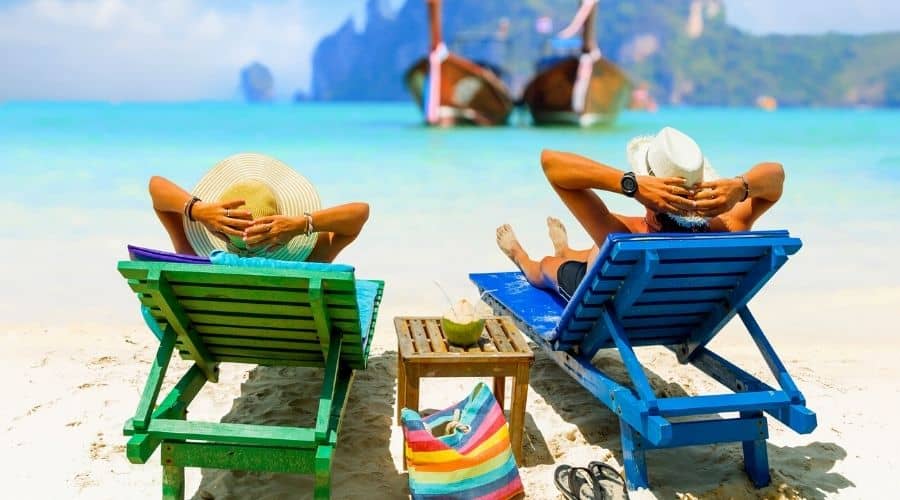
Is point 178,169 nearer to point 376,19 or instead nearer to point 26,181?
point 26,181

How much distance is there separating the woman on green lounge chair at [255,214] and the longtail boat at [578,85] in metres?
31.2

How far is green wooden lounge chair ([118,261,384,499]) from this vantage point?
2617 millimetres

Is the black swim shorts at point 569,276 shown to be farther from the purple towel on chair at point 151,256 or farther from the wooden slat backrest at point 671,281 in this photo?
the purple towel on chair at point 151,256

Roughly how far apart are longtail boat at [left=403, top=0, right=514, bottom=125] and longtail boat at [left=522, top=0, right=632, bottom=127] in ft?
7.87

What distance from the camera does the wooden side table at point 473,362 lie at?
10.2ft

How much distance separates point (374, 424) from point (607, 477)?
3.77ft

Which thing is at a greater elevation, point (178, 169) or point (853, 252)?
point (853, 252)

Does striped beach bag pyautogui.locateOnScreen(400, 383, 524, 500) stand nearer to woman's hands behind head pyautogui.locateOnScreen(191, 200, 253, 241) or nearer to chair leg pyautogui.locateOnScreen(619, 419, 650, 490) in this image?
chair leg pyautogui.locateOnScreen(619, 419, 650, 490)

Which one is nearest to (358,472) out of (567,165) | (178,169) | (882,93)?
(567,165)

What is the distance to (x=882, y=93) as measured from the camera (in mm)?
121000

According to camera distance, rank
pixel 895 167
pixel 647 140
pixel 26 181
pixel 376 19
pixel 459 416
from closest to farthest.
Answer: pixel 459 416 → pixel 647 140 → pixel 26 181 → pixel 895 167 → pixel 376 19

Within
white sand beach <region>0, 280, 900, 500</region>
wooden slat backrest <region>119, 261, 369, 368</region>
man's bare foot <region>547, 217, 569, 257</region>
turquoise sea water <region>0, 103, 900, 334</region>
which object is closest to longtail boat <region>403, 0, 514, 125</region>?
turquoise sea water <region>0, 103, 900, 334</region>

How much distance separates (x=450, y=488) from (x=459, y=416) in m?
0.31

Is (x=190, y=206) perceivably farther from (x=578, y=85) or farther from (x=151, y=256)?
(x=578, y=85)
